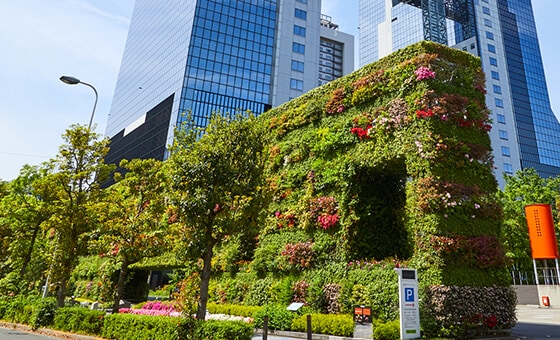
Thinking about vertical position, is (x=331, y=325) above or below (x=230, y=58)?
below

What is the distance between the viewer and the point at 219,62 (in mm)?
64688

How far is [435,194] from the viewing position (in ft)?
43.8

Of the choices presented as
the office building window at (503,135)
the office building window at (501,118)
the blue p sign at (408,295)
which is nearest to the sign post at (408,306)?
the blue p sign at (408,295)

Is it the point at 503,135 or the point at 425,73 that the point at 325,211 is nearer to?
the point at 425,73

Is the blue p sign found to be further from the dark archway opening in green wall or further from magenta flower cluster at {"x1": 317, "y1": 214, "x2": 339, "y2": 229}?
magenta flower cluster at {"x1": 317, "y1": 214, "x2": 339, "y2": 229}

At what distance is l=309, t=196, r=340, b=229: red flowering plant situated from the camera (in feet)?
54.5

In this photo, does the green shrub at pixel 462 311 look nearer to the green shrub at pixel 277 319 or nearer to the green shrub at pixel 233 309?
the green shrub at pixel 277 319

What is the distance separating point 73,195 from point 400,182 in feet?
51.7

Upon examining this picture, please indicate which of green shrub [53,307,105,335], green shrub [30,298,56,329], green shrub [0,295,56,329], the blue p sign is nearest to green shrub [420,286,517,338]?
the blue p sign

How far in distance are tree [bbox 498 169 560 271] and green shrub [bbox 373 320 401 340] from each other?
91.5ft

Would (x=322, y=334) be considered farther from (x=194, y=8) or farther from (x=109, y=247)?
(x=194, y=8)

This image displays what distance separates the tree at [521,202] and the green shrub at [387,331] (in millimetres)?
27903

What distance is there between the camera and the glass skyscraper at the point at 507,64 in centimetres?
8856

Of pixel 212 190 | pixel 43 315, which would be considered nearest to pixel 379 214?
pixel 212 190
